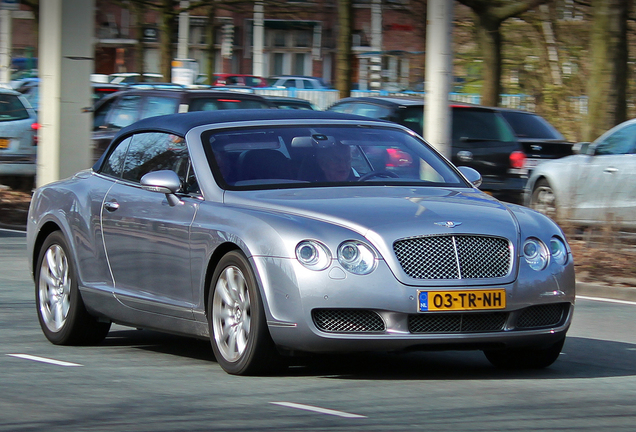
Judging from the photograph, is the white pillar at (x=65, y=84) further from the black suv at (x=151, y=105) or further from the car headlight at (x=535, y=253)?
the car headlight at (x=535, y=253)

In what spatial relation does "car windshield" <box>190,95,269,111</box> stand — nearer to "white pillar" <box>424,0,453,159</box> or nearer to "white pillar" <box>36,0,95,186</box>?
"white pillar" <box>36,0,95,186</box>

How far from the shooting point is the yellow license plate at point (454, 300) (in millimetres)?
6082

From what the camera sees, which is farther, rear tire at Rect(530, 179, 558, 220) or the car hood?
rear tire at Rect(530, 179, 558, 220)

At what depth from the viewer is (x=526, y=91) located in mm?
32938

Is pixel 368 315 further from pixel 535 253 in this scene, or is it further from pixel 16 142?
pixel 16 142

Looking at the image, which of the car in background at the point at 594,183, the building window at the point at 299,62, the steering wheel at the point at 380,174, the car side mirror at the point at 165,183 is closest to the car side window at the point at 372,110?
the car in background at the point at 594,183

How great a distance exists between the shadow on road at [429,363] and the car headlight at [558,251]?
0.66 meters

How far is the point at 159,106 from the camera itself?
18.3 m

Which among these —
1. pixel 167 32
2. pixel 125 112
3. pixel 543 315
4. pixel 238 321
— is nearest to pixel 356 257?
pixel 238 321

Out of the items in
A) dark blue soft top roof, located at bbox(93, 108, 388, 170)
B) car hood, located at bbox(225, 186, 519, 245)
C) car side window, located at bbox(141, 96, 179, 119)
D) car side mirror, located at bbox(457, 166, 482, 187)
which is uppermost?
dark blue soft top roof, located at bbox(93, 108, 388, 170)

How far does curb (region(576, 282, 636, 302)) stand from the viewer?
1083 centimetres

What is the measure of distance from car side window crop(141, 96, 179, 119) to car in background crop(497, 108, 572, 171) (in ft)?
16.0

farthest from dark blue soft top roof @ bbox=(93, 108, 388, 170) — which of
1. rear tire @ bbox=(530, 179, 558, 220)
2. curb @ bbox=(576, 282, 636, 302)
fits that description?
rear tire @ bbox=(530, 179, 558, 220)

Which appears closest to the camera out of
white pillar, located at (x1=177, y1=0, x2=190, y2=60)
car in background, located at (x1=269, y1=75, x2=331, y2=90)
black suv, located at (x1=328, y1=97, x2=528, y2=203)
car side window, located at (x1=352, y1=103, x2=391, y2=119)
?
car side window, located at (x1=352, y1=103, x2=391, y2=119)
